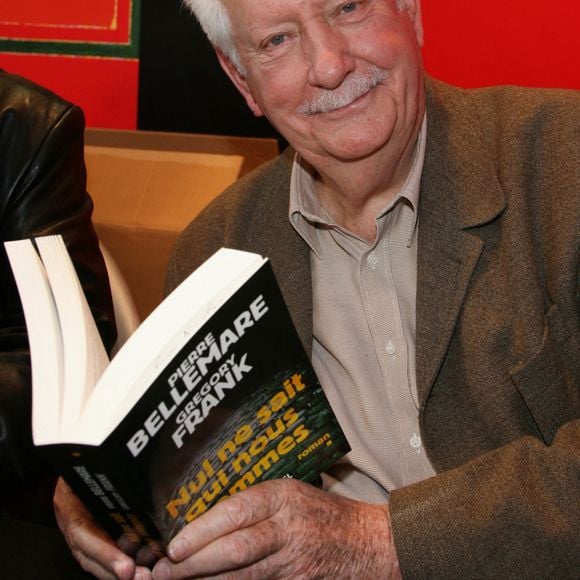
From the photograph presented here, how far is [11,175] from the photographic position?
162 centimetres

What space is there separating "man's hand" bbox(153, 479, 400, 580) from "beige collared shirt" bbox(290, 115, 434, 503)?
253mm

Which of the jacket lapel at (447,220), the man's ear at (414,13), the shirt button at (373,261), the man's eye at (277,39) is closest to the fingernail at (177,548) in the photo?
the jacket lapel at (447,220)

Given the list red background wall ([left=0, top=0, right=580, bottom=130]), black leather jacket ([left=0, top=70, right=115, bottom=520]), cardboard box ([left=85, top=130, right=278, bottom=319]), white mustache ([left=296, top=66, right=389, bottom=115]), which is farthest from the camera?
cardboard box ([left=85, top=130, right=278, bottom=319])

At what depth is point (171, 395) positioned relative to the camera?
0.84 meters

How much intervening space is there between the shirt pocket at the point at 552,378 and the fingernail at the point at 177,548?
1.81 ft

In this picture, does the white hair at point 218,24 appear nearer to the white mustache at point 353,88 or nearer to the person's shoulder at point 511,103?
the white mustache at point 353,88

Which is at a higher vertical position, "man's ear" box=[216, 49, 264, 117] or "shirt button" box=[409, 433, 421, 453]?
"man's ear" box=[216, 49, 264, 117]

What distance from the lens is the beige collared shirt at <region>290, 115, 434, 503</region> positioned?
140 centimetres

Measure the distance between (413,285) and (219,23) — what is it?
1.74ft

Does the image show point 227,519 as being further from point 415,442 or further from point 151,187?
point 151,187

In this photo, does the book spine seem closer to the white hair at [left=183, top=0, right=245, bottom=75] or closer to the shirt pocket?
the shirt pocket

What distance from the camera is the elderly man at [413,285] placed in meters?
1.10

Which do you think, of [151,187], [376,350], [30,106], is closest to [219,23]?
[30,106]

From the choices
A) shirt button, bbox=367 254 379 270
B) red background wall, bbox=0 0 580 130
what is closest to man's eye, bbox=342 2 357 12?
shirt button, bbox=367 254 379 270
